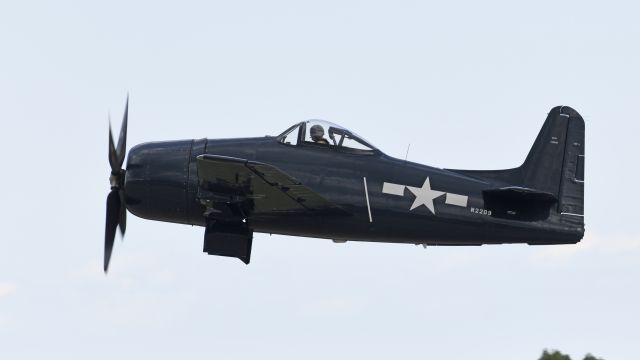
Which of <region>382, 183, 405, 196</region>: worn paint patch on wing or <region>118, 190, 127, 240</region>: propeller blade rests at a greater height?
<region>382, 183, 405, 196</region>: worn paint patch on wing

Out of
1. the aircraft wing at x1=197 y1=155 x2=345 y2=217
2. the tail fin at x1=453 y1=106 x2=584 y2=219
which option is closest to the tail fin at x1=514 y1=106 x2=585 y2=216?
the tail fin at x1=453 y1=106 x2=584 y2=219

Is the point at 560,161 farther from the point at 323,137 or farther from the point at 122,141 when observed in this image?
the point at 122,141

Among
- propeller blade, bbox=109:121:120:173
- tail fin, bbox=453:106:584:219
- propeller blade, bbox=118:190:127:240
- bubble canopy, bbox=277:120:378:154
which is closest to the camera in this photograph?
bubble canopy, bbox=277:120:378:154

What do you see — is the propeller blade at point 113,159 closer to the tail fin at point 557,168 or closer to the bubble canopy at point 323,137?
the bubble canopy at point 323,137

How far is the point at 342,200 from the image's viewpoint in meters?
16.3

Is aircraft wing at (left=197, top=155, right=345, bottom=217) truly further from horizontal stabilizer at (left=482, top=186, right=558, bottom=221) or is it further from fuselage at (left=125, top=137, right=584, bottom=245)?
horizontal stabilizer at (left=482, top=186, right=558, bottom=221)

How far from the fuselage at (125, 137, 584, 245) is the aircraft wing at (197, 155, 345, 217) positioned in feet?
0.67

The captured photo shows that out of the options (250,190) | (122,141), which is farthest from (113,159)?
(250,190)

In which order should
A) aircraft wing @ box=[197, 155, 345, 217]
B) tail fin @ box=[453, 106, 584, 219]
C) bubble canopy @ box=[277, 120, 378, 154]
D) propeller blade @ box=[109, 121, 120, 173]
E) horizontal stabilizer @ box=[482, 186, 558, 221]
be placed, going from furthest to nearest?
propeller blade @ box=[109, 121, 120, 173]
tail fin @ box=[453, 106, 584, 219]
bubble canopy @ box=[277, 120, 378, 154]
horizontal stabilizer @ box=[482, 186, 558, 221]
aircraft wing @ box=[197, 155, 345, 217]

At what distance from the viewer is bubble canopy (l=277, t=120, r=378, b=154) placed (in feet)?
54.3

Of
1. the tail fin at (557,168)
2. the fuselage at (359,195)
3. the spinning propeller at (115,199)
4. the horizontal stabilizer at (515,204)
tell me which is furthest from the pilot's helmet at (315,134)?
the spinning propeller at (115,199)

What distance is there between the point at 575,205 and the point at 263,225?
15.9 ft

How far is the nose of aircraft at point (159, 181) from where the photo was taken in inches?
645

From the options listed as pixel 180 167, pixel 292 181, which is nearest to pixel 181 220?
pixel 180 167
